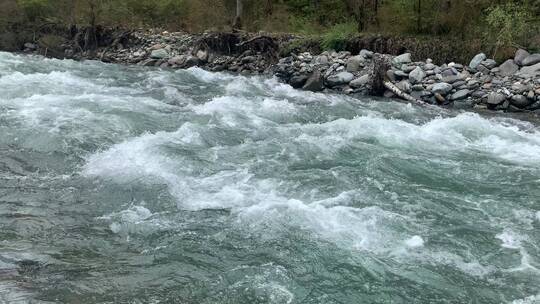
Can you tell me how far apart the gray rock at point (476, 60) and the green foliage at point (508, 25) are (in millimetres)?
612

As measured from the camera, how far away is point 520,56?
16.5 metres

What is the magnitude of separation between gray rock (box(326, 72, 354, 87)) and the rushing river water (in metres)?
4.48

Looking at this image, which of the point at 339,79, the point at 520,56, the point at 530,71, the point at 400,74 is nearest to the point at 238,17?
the point at 339,79

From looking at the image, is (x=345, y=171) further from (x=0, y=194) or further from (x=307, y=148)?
(x=0, y=194)

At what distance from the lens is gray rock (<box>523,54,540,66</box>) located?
16095 mm

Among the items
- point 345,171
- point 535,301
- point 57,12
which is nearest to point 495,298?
point 535,301

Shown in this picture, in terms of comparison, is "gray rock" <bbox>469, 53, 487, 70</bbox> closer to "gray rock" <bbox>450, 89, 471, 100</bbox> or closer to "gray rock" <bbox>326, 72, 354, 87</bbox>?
"gray rock" <bbox>450, 89, 471, 100</bbox>

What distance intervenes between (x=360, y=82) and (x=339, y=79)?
801 mm

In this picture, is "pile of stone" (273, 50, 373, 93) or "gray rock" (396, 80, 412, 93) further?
"pile of stone" (273, 50, 373, 93)

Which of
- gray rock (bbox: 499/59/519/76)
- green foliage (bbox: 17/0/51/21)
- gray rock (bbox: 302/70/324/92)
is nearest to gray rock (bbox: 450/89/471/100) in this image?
gray rock (bbox: 499/59/519/76)

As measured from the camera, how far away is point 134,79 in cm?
1791

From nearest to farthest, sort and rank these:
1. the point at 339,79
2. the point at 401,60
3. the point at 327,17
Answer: the point at 339,79 → the point at 401,60 → the point at 327,17

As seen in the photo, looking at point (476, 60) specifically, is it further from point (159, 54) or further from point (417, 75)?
point (159, 54)

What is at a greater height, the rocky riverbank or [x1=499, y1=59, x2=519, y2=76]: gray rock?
[x1=499, y1=59, x2=519, y2=76]: gray rock
